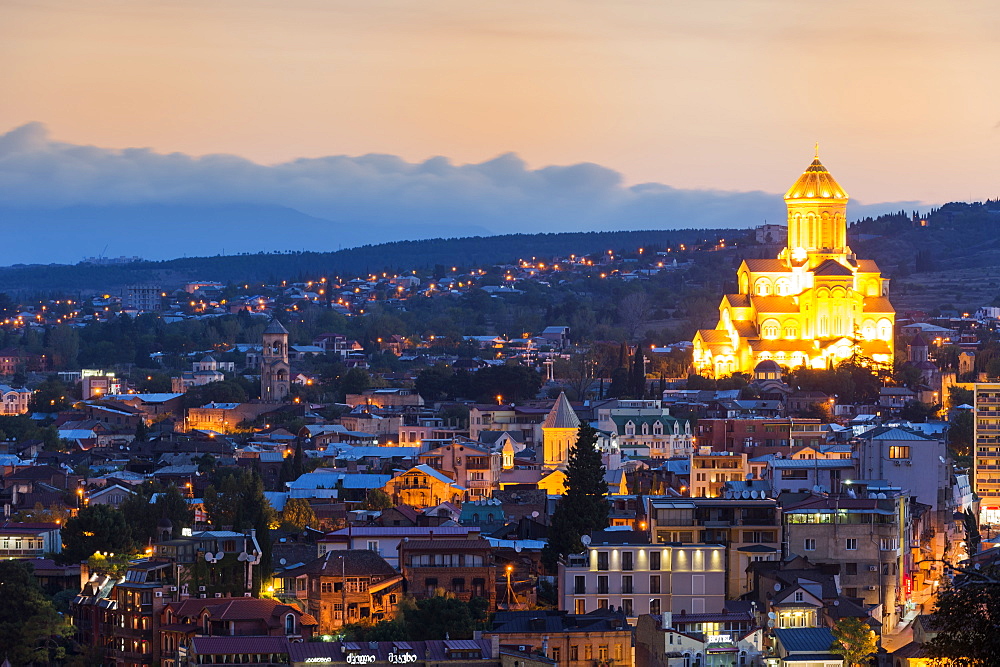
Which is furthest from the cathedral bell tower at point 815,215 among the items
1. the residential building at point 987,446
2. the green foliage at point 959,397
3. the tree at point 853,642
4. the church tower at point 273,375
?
the tree at point 853,642

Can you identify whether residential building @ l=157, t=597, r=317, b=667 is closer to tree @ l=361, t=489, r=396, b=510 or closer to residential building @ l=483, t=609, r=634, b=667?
residential building @ l=483, t=609, r=634, b=667

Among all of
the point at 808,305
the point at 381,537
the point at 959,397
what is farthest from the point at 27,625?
the point at 808,305

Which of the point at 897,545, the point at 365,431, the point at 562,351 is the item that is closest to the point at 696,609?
the point at 897,545

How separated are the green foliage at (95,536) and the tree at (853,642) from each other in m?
24.9

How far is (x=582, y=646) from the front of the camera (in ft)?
172

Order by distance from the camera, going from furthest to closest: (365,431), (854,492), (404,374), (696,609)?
(404,374), (365,431), (854,492), (696,609)

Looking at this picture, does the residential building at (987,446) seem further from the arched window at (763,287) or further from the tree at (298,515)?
the arched window at (763,287)

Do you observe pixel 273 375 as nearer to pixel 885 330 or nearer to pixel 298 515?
pixel 885 330

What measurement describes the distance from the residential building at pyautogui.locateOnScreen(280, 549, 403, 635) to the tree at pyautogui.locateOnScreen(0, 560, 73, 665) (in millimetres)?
6238

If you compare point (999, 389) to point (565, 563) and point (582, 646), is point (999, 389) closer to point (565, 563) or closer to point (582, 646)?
point (565, 563)

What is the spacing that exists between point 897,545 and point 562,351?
11500 cm

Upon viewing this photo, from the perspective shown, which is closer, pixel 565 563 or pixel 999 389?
pixel 565 563

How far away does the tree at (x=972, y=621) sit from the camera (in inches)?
1150

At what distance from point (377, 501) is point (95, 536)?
13.8 m
